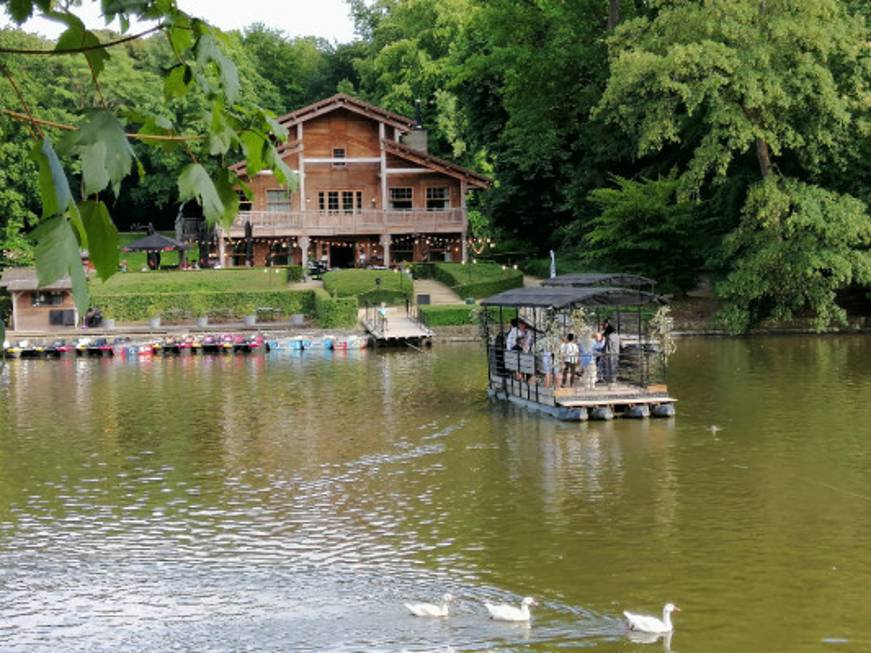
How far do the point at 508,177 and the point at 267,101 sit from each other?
27023 millimetres

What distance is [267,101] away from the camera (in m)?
86.7

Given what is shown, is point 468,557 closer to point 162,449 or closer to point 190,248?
point 162,449

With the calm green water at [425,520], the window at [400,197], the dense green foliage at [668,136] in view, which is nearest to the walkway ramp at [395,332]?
the dense green foliage at [668,136]

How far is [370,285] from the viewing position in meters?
54.5

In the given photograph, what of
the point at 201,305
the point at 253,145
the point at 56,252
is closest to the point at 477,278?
the point at 201,305

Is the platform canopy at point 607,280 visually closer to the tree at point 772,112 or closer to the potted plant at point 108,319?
the tree at point 772,112

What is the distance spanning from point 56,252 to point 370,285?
51405mm

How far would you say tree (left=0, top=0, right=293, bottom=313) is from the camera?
3244 millimetres

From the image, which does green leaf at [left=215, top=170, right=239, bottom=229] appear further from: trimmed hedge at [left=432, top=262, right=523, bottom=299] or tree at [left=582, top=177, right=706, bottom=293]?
trimmed hedge at [left=432, top=262, right=523, bottom=299]

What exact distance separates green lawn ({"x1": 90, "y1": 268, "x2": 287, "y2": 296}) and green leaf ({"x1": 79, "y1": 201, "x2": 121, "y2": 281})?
49.8 metres

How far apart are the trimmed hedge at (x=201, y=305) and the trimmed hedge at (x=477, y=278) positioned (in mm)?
7329

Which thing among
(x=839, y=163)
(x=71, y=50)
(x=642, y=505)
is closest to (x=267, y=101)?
(x=839, y=163)

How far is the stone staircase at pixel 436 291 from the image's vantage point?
54250 mm

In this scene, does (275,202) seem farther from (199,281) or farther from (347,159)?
(199,281)
